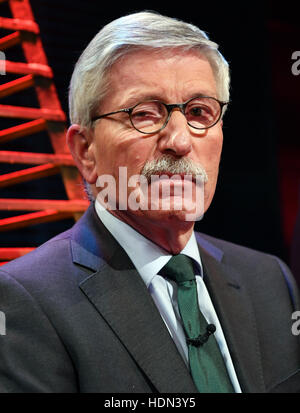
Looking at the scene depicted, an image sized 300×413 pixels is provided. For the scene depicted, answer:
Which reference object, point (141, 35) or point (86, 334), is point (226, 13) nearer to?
point (141, 35)

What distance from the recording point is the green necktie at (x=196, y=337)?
1.42 metres

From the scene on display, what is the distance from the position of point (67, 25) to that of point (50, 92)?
30 cm

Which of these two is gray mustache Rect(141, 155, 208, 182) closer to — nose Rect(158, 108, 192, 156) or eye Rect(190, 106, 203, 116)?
nose Rect(158, 108, 192, 156)

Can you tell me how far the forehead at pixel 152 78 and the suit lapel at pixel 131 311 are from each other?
0.41 m

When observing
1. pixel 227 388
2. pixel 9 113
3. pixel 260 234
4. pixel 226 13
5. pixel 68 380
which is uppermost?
pixel 226 13

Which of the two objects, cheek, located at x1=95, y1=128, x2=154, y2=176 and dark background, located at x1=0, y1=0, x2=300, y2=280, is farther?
dark background, located at x1=0, y1=0, x2=300, y2=280

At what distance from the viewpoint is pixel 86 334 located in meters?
1.37

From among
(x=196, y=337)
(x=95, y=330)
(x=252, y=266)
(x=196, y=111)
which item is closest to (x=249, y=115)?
(x=252, y=266)

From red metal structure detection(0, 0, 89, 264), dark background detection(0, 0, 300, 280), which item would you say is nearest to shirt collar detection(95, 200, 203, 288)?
red metal structure detection(0, 0, 89, 264)

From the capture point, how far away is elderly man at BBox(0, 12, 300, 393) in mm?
1351

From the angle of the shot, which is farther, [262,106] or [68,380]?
[262,106]

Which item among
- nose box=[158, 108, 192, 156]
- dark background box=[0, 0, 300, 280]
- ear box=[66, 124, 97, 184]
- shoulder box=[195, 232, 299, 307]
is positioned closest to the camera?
nose box=[158, 108, 192, 156]

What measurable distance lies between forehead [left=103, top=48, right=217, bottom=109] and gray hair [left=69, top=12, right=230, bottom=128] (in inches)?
0.8
